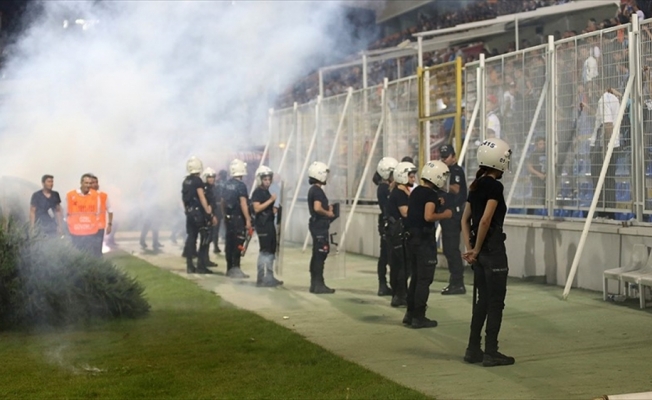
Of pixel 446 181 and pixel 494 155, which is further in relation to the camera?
pixel 446 181

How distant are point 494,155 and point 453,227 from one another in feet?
17.7

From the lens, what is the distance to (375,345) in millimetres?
9547

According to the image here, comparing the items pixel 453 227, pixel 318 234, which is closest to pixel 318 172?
pixel 318 234

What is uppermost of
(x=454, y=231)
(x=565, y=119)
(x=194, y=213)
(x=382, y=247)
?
(x=565, y=119)

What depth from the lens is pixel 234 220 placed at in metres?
16.4

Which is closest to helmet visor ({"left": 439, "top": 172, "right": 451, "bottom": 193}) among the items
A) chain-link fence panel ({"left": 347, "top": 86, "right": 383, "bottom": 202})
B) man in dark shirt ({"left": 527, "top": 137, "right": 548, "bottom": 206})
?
man in dark shirt ({"left": 527, "top": 137, "right": 548, "bottom": 206})

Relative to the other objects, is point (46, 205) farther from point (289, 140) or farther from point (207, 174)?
point (289, 140)

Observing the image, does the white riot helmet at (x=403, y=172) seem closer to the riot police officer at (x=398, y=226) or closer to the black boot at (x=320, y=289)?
the riot police officer at (x=398, y=226)

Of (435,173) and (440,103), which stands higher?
(440,103)

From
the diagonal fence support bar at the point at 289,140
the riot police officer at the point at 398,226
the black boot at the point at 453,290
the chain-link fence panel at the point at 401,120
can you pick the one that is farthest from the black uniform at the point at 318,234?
the diagonal fence support bar at the point at 289,140

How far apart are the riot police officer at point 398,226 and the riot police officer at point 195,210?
17.3ft

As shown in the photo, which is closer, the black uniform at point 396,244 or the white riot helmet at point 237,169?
the black uniform at point 396,244

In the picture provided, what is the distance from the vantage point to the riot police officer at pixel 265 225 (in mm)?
14812

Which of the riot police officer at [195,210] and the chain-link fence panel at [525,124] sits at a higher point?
the chain-link fence panel at [525,124]
